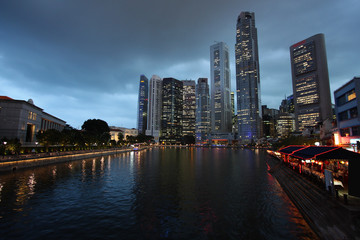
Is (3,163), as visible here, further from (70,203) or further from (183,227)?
(183,227)

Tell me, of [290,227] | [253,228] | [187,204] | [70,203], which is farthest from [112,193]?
[290,227]

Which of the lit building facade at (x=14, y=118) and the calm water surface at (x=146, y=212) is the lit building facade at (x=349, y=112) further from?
the lit building facade at (x=14, y=118)

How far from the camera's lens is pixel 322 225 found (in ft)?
40.2

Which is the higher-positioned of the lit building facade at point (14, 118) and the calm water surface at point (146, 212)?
the lit building facade at point (14, 118)

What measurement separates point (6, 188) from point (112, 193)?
47.5 ft

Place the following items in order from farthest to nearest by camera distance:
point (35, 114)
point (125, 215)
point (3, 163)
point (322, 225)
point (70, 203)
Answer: point (35, 114) < point (3, 163) < point (70, 203) < point (125, 215) < point (322, 225)

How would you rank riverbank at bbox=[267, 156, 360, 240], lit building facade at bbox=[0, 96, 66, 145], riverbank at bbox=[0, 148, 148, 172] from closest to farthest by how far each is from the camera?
riverbank at bbox=[267, 156, 360, 240]
riverbank at bbox=[0, 148, 148, 172]
lit building facade at bbox=[0, 96, 66, 145]

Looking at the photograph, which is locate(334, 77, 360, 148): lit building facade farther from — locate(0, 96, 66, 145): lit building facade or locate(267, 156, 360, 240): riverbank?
locate(0, 96, 66, 145): lit building facade

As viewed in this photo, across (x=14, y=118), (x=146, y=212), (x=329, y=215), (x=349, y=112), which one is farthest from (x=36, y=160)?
(x=349, y=112)

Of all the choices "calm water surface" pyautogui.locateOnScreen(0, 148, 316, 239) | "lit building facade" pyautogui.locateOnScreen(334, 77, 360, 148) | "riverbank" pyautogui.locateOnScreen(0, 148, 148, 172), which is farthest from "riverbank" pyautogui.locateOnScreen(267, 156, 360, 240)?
"riverbank" pyautogui.locateOnScreen(0, 148, 148, 172)

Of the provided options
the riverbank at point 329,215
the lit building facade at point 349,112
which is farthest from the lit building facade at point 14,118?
the lit building facade at point 349,112

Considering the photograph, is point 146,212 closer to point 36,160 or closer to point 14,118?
point 36,160

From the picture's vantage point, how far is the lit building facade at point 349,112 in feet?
108

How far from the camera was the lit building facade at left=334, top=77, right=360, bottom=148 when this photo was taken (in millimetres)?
32866
